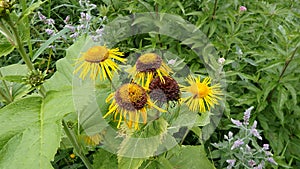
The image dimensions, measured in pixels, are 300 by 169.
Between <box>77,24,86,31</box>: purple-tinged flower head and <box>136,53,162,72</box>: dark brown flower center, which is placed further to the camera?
<box>77,24,86,31</box>: purple-tinged flower head

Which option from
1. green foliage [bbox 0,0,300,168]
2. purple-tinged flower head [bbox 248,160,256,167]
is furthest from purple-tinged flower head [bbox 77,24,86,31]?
purple-tinged flower head [bbox 248,160,256,167]

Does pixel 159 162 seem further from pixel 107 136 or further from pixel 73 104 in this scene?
A: pixel 73 104

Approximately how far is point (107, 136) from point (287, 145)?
0.96 meters

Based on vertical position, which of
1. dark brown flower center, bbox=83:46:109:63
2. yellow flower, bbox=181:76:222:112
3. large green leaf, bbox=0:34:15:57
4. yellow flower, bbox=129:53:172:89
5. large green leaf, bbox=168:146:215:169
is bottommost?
large green leaf, bbox=168:146:215:169

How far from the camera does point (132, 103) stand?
0.71 m

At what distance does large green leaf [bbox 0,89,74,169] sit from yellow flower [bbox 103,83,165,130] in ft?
0.27

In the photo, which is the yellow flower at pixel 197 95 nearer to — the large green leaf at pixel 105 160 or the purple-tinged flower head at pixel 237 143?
the large green leaf at pixel 105 160

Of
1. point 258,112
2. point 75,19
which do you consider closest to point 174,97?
point 258,112

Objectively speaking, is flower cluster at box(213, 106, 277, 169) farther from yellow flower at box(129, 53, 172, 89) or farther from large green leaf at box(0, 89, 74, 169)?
large green leaf at box(0, 89, 74, 169)

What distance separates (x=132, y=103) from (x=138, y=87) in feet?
0.10

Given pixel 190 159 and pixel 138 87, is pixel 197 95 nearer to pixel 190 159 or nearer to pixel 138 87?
pixel 138 87

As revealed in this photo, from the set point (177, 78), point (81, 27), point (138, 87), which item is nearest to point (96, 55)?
point (138, 87)

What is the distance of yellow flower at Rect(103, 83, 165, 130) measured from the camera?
27.8 inches

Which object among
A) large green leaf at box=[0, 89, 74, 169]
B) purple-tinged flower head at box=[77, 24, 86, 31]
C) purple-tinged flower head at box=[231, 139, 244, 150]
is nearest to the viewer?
large green leaf at box=[0, 89, 74, 169]
